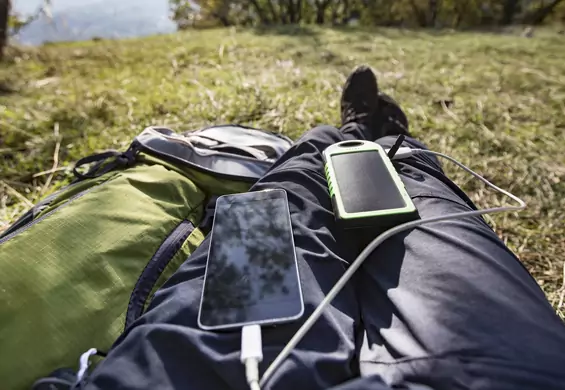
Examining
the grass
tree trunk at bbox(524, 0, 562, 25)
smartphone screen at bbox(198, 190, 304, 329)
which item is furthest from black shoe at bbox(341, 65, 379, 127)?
tree trunk at bbox(524, 0, 562, 25)

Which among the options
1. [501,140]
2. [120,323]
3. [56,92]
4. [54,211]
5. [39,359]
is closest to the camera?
[39,359]

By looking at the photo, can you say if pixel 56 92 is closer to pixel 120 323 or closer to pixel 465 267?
pixel 120 323

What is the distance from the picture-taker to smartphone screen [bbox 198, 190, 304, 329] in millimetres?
750

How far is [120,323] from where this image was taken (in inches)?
34.4

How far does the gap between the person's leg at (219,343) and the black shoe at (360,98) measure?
41.9 inches

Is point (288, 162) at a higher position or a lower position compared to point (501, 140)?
higher

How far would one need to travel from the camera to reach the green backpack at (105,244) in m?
0.77

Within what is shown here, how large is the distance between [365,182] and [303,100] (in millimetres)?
1689

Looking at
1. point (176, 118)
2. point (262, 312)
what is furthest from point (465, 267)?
point (176, 118)

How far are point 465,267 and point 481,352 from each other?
0.19m

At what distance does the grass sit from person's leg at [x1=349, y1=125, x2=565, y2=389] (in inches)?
25.5

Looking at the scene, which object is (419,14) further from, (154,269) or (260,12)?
(154,269)

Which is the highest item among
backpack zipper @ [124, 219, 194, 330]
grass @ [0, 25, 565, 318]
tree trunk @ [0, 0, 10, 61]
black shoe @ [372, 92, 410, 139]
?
tree trunk @ [0, 0, 10, 61]

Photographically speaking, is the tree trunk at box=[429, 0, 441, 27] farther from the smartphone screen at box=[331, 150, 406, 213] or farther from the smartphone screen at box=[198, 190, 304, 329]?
the smartphone screen at box=[198, 190, 304, 329]
